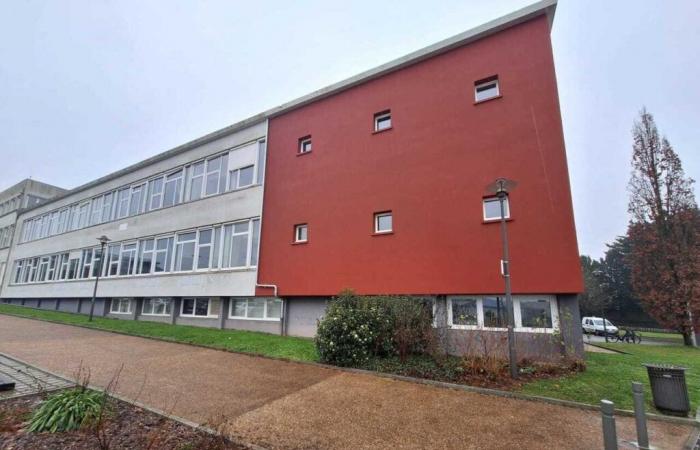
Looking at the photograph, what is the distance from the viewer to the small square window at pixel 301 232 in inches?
575

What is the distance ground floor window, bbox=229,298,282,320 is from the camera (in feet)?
48.6

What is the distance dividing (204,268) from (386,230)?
32.1 ft

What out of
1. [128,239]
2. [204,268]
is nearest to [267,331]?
[204,268]

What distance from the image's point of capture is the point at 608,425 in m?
3.67

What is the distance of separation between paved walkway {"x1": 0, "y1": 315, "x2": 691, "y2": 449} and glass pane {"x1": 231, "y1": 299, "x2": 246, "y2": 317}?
19.4 feet

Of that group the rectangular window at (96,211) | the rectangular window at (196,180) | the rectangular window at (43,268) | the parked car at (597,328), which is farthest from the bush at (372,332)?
the parked car at (597,328)

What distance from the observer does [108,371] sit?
27.4 ft

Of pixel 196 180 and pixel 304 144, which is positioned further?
pixel 196 180

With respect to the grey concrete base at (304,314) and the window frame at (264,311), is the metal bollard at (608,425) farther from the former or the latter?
the window frame at (264,311)

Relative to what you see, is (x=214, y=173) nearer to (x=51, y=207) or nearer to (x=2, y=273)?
(x=51, y=207)

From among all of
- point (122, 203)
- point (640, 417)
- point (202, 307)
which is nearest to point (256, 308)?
point (202, 307)

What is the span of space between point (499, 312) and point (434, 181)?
173 inches

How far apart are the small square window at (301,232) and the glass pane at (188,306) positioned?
7.10 m

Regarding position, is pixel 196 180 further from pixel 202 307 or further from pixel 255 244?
pixel 202 307
